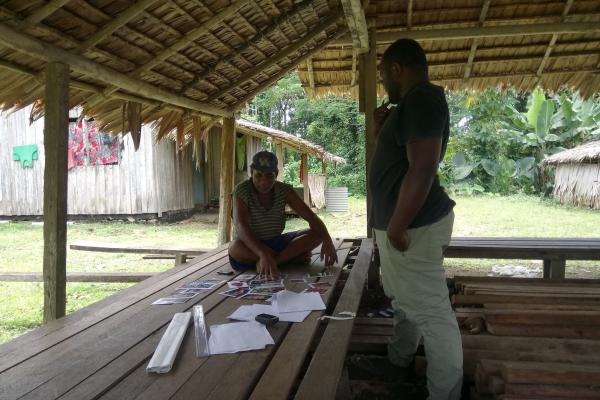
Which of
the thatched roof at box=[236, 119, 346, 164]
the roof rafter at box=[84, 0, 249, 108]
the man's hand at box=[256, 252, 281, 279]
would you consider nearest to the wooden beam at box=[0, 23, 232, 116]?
the roof rafter at box=[84, 0, 249, 108]

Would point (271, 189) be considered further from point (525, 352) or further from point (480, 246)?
point (480, 246)

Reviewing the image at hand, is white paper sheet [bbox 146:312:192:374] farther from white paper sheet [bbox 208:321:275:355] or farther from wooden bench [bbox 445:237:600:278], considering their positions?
wooden bench [bbox 445:237:600:278]

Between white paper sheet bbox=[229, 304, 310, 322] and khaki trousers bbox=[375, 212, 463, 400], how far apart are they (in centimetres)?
53

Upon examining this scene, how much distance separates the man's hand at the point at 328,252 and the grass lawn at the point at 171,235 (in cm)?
347

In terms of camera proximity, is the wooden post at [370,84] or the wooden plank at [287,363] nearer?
the wooden plank at [287,363]

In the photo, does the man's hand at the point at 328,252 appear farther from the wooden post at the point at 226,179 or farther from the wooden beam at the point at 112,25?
the wooden post at the point at 226,179

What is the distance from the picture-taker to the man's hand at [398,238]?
1986mm

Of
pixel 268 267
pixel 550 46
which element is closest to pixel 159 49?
pixel 268 267

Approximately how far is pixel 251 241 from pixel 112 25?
1807 millimetres

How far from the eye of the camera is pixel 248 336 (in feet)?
6.74

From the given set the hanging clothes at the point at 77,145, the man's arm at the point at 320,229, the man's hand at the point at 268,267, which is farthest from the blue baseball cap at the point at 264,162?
the hanging clothes at the point at 77,145

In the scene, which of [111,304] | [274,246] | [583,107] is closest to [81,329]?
[111,304]

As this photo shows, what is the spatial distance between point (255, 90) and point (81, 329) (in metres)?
4.13

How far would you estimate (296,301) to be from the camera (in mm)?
2562
